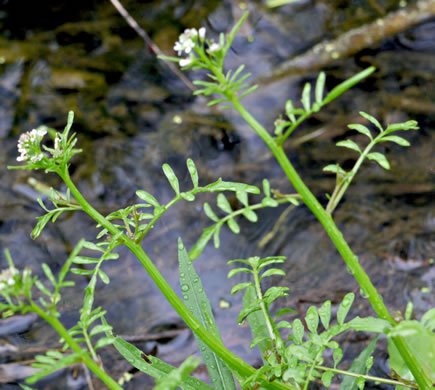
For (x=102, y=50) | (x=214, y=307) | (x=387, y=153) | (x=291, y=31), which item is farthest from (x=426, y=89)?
(x=102, y=50)

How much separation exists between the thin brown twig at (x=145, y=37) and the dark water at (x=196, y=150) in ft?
0.13

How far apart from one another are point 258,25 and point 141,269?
Answer: 188cm

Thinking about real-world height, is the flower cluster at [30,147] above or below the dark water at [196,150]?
above

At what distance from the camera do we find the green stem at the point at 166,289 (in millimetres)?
968

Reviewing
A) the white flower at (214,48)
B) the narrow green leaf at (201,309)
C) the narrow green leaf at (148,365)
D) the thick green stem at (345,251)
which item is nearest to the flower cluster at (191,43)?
the white flower at (214,48)

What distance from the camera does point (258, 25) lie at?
3248 millimetres

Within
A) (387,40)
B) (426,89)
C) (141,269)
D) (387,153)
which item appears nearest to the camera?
(141,269)

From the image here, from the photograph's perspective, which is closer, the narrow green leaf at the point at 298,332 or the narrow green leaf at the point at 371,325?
the narrow green leaf at the point at 371,325

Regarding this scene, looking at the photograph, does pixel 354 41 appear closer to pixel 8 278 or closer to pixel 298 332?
pixel 298 332

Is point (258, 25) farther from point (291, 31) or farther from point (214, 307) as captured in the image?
point (214, 307)

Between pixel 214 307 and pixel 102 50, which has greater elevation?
pixel 102 50

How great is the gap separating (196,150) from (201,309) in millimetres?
1357

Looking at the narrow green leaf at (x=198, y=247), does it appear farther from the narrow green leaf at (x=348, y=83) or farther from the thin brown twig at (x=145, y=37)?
the thin brown twig at (x=145, y=37)

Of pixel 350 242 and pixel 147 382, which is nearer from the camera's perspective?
pixel 147 382
